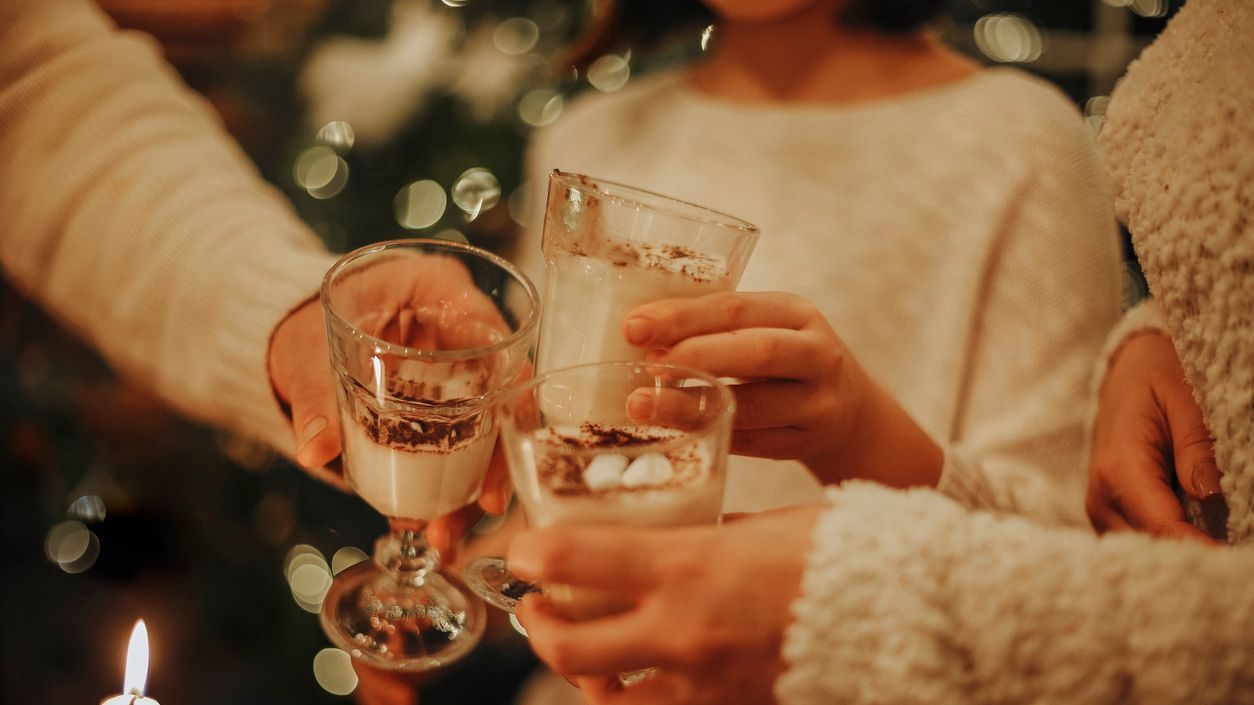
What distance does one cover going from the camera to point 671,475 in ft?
1.85

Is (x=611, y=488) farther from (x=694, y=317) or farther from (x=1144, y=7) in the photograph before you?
(x=1144, y=7)

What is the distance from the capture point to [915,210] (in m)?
1.27

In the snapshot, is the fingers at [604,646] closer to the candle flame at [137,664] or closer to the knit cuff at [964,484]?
A: the candle flame at [137,664]

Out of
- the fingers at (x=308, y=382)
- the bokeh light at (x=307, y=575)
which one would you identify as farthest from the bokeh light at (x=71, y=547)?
the fingers at (x=308, y=382)

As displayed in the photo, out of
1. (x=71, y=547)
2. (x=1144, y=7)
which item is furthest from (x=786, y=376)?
(x=71, y=547)

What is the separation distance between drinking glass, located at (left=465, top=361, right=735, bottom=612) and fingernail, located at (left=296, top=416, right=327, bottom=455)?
0.29 metres

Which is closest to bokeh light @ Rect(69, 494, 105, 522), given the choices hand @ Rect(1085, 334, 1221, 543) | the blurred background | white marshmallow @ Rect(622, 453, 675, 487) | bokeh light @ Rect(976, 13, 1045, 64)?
the blurred background

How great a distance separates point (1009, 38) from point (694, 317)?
1888 mm

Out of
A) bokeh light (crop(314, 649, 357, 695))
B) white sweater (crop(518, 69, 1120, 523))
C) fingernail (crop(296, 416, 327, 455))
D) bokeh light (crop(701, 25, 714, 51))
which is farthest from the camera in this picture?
bokeh light (crop(314, 649, 357, 695))

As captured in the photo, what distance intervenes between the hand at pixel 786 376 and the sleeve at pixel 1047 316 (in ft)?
1.21

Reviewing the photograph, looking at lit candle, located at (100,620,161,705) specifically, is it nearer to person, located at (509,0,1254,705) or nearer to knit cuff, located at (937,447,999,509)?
person, located at (509,0,1254,705)

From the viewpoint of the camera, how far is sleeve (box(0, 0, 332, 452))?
1.07 m

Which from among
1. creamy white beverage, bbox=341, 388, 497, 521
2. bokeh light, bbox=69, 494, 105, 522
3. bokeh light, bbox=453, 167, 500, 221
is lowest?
bokeh light, bbox=69, 494, 105, 522

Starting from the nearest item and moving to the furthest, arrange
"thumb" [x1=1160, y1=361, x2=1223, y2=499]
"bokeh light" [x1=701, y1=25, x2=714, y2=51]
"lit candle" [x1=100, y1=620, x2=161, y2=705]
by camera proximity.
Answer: "lit candle" [x1=100, y1=620, x2=161, y2=705] → "thumb" [x1=1160, y1=361, x2=1223, y2=499] → "bokeh light" [x1=701, y1=25, x2=714, y2=51]
